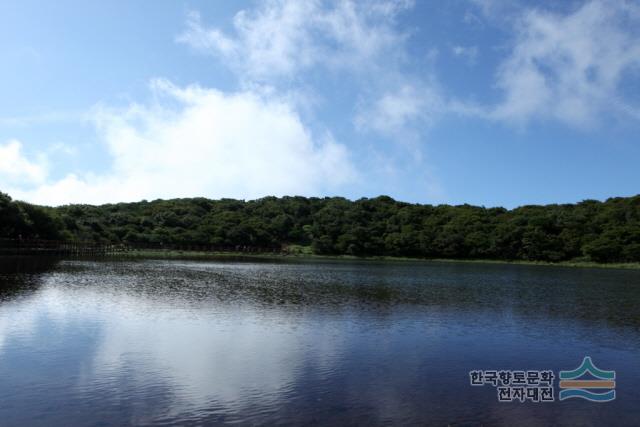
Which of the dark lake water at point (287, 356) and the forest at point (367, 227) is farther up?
the forest at point (367, 227)

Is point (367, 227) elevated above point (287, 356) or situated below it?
above

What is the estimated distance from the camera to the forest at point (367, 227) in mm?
86875

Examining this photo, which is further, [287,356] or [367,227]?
[367,227]

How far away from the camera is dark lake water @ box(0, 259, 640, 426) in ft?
32.4

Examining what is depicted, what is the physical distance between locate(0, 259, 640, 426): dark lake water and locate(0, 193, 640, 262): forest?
58.7 metres

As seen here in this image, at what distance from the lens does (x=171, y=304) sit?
79.3 feet

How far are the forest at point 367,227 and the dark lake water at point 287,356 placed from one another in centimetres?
5871

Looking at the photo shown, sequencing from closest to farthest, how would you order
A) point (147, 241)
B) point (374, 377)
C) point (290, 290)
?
1. point (374, 377)
2. point (290, 290)
3. point (147, 241)

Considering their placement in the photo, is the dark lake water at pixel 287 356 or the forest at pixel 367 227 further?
the forest at pixel 367 227

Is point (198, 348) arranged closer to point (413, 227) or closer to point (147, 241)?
point (147, 241)

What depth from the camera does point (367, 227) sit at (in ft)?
396

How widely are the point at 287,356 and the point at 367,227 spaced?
351ft

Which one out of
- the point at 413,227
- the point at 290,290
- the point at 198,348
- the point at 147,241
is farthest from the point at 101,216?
the point at 198,348

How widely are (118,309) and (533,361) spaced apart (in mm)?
17570
